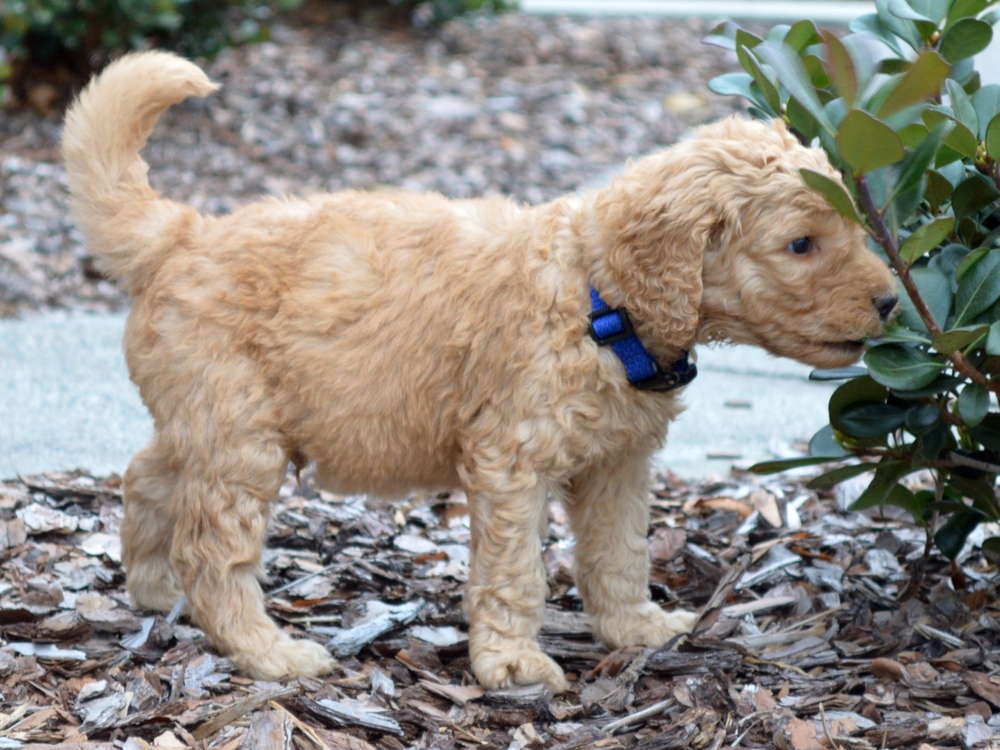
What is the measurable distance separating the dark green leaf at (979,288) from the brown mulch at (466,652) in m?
1.32

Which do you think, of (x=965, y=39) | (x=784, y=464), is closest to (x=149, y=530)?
(x=784, y=464)

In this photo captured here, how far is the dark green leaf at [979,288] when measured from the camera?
377cm

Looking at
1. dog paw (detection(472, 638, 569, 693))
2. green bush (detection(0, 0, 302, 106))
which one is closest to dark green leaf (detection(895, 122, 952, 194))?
dog paw (detection(472, 638, 569, 693))

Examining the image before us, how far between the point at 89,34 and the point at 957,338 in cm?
880

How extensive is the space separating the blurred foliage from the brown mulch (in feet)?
17.3

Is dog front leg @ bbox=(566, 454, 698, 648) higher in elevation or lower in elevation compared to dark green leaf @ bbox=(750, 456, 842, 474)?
lower

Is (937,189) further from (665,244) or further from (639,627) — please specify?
(639,627)

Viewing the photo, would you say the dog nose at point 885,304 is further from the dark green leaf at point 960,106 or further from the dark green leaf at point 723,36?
the dark green leaf at point 723,36

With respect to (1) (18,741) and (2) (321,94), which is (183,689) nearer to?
(1) (18,741)

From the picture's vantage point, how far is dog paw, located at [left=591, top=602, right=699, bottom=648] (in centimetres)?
465

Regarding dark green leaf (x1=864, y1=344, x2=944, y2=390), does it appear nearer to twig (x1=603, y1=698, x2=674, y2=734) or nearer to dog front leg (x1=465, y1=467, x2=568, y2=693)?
dog front leg (x1=465, y1=467, x2=568, y2=693)

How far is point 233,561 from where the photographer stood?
438 cm

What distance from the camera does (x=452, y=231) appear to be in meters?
4.41

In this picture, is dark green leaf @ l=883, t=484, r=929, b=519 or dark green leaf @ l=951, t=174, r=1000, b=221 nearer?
dark green leaf @ l=951, t=174, r=1000, b=221
